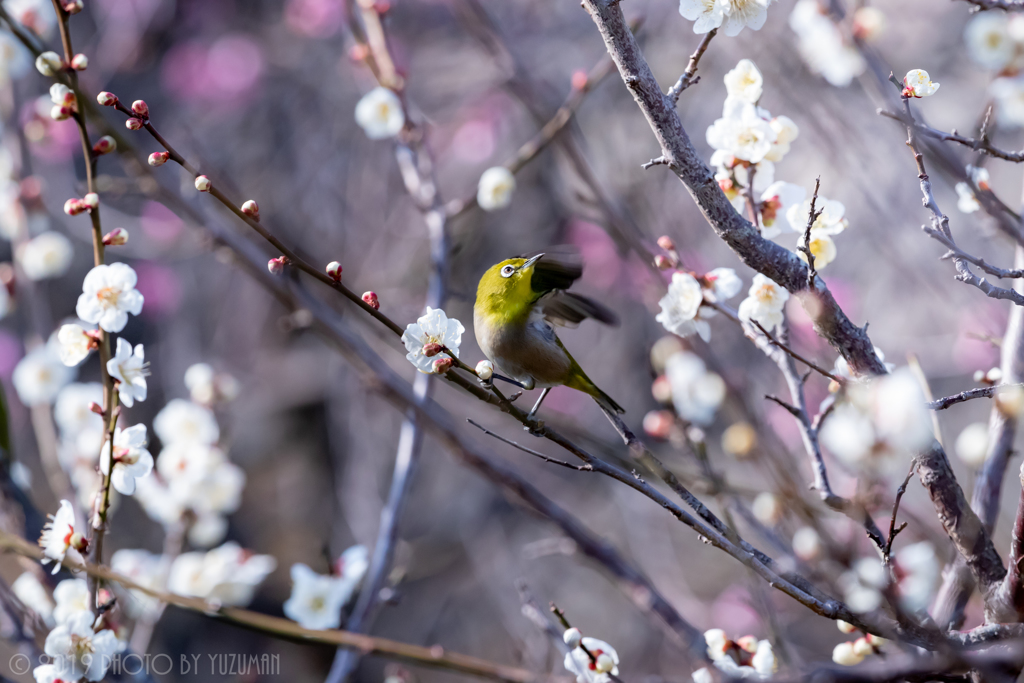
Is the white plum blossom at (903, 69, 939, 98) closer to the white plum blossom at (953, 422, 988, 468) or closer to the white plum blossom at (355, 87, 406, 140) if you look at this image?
the white plum blossom at (953, 422, 988, 468)

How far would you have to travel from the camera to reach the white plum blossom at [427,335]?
0.99 metres

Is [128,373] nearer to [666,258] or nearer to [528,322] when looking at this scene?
[528,322]

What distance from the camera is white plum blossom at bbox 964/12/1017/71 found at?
1553mm

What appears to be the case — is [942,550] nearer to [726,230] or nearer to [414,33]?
[726,230]

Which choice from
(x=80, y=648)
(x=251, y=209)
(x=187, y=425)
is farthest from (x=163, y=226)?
(x=251, y=209)

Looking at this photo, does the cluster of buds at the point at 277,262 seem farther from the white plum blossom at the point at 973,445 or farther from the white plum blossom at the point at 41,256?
the white plum blossom at the point at 41,256

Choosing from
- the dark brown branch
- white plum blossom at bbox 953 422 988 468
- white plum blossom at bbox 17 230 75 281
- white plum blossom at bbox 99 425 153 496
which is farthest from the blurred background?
the dark brown branch

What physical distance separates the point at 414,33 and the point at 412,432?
4050mm

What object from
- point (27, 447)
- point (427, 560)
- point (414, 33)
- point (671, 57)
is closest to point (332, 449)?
point (427, 560)

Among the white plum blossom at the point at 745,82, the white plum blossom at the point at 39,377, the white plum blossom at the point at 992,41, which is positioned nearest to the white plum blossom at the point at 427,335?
the white plum blossom at the point at 745,82

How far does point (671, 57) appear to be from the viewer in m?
4.36

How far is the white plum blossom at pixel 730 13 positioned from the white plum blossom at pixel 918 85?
263 mm

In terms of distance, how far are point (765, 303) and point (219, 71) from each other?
4743 millimetres

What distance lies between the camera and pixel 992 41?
62.8 inches
